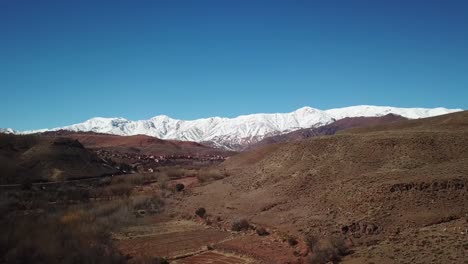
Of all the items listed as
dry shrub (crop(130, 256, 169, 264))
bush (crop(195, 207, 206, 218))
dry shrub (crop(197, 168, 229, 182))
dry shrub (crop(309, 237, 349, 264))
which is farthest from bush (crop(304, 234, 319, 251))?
dry shrub (crop(197, 168, 229, 182))

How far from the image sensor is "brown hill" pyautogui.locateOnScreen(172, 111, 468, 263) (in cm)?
3628

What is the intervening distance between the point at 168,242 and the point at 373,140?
2874 centimetres

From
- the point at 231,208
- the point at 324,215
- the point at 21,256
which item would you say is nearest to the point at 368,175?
the point at 324,215

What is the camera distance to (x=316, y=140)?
Result: 64.1m

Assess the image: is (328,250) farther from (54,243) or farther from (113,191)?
(113,191)

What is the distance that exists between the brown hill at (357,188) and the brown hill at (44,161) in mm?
29911

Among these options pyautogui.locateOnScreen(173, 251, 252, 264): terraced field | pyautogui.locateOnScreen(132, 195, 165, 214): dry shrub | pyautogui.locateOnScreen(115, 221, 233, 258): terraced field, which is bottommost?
pyautogui.locateOnScreen(173, 251, 252, 264): terraced field

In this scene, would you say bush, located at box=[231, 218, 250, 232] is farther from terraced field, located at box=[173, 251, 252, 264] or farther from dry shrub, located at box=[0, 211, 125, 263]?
dry shrub, located at box=[0, 211, 125, 263]

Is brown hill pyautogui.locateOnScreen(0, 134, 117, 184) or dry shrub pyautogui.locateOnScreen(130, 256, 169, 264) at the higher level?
brown hill pyautogui.locateOnScreen(0, 134, 117, 184)

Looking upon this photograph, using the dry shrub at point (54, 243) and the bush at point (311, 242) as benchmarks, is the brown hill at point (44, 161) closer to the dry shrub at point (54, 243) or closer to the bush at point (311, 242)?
the dry shrub at point (54, 243)

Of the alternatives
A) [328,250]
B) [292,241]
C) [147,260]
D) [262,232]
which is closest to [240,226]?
[262,232]

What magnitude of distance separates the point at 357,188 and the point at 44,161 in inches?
2438

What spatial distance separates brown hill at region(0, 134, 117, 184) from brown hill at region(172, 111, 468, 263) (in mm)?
29911

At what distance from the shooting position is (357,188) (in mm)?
43250
